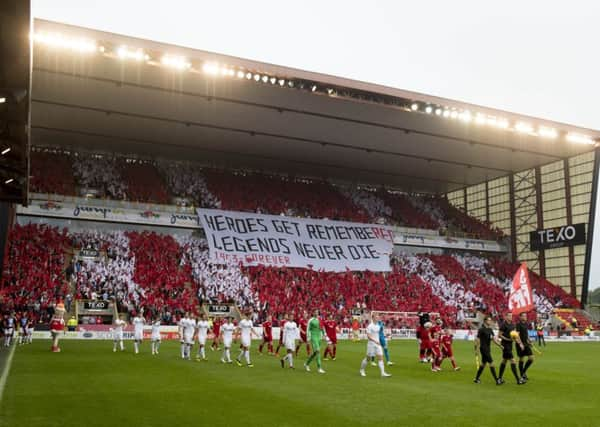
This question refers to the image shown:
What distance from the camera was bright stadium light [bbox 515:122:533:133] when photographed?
4016cm

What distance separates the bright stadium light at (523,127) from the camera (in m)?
40.2

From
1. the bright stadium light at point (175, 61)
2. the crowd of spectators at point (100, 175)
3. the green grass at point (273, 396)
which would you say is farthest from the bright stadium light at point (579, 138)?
the crowd of spectators at point (100, 175)

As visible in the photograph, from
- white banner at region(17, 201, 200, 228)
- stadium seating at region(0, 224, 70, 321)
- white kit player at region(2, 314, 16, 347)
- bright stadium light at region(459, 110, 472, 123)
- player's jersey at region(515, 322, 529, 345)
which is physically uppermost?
bright stadium light at region(459, 110, 472, 123)

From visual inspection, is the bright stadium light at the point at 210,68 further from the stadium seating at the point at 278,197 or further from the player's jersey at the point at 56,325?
the stadium seating at the point at 278,197

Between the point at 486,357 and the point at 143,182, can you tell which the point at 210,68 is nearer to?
the point at 143,182

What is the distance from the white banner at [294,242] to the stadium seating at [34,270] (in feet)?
35.1

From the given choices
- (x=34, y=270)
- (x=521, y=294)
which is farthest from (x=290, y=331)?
(x=34, y=270)

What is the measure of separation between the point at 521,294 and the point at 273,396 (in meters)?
22.3

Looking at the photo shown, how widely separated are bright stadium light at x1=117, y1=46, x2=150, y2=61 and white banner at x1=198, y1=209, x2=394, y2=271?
1638 cm

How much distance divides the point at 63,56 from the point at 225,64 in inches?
345

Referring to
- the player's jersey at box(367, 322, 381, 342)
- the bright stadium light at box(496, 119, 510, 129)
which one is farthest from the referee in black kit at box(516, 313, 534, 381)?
the bright stadium light at box(496, 119, 510, 129)

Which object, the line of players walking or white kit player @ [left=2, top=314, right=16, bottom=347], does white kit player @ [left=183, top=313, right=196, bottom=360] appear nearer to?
the line of players walking

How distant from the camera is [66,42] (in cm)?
2816

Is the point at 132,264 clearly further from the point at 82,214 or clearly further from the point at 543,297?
the point at 543,297
